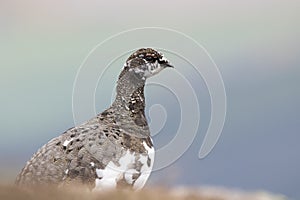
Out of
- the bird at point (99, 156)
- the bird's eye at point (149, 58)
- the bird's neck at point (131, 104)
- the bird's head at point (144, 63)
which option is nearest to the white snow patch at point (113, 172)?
the bird at point (99, 156)

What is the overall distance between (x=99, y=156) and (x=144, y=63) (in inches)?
108

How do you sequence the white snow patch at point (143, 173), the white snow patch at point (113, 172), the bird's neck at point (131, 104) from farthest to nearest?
the bird's neck at point (131, 104)
the white snow patch at point (143, 173)
the white snow patch at point (113, 172)

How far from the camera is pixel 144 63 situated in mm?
16469

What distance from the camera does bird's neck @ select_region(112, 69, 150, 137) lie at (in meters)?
15.6

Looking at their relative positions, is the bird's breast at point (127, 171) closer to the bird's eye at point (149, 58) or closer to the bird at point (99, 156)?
the bird at point (99, 156)

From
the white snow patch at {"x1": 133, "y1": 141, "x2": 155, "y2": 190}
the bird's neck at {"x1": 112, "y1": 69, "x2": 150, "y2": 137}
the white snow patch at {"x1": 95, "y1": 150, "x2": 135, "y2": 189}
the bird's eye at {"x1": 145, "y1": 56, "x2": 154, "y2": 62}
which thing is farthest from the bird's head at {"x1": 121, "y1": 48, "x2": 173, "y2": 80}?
the white snow patch at {"x1": 95, "y1": 150, "x2": 135, "y2": 189}

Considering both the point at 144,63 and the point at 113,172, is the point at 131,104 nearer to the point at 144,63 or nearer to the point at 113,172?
the point at 144,63

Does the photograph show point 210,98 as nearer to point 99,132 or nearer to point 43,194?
point 99,132

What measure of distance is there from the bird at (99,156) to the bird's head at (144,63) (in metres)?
0.97

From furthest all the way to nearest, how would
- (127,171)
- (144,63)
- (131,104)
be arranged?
(144,63) → (131,104) → (127,171)

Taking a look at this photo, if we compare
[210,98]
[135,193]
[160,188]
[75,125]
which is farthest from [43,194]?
[210,98]

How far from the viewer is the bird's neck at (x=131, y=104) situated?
15609mm

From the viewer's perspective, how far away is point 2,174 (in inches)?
553

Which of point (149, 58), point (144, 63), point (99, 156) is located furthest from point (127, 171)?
point (149, 58)
